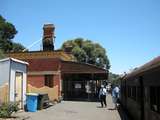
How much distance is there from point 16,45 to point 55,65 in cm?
4487

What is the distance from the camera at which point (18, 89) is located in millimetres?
22172

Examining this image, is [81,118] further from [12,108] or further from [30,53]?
[30,53]

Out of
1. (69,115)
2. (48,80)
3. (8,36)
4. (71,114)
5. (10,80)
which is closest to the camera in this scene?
(10,80)

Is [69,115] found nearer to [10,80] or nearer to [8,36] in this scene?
[10,80]

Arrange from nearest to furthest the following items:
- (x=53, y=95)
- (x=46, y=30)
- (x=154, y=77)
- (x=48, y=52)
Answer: (x=154, y=77) → (x=53, y=95) → (x=48, y=52) → (x=46, y=30)

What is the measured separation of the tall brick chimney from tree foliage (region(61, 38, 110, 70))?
A: 34.0 meters

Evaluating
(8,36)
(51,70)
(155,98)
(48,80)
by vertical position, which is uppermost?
(8,36)

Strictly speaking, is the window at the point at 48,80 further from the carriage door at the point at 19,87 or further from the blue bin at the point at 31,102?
the carriage door at the point at 19,87

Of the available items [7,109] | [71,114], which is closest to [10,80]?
[7,109]

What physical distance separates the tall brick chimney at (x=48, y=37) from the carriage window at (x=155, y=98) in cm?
3098

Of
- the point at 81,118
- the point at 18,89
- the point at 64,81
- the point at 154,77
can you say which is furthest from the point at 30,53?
the point at 154,77

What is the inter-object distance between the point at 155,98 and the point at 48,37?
32.6 m

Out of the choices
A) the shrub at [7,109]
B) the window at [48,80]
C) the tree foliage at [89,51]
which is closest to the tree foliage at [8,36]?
the tree foliage at [89,51]

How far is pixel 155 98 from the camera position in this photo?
1005 cm
